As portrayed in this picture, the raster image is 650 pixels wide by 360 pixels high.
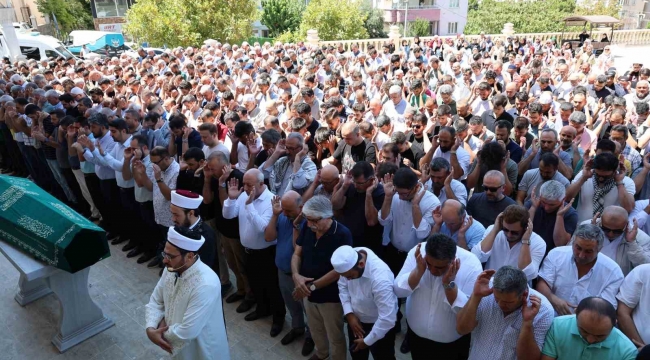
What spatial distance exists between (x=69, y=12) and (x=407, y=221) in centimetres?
4639

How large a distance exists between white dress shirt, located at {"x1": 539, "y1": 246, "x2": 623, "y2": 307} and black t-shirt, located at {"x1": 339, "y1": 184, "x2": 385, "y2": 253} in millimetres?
1533

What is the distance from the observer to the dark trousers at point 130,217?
6.11 m

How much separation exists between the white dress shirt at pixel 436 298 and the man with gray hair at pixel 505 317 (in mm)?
134

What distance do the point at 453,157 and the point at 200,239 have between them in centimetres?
292

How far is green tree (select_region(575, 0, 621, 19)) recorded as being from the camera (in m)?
38.0

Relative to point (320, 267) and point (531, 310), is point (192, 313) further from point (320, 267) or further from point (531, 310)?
point (531, 310)

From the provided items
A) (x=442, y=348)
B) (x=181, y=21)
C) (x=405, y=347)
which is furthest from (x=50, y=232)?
(x=181, y=21)

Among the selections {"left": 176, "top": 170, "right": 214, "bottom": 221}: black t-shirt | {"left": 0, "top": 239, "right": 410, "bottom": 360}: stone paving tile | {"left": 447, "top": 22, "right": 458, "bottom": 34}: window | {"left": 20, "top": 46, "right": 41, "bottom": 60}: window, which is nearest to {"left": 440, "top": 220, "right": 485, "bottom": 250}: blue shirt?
{"left": 0, "top": 239, "right": 410, "bottom": 360}: stone paving tile

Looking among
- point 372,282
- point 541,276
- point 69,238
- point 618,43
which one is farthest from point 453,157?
point 618,43

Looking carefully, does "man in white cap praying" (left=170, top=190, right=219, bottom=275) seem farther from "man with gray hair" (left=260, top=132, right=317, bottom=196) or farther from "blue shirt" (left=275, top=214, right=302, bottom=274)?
"man with gray hair" (left=260, top=132, right=317, bottom=196)

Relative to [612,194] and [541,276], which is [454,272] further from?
[612,194]

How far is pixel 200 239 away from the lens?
136 inches

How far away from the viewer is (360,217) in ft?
14.8

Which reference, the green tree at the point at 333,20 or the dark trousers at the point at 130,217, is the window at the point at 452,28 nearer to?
the green tree at the point at 333,20
